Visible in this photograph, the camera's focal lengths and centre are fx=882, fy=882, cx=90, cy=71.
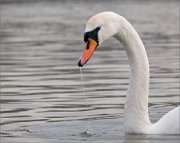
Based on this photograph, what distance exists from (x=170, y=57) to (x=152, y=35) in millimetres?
8529

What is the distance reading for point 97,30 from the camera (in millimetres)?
9336

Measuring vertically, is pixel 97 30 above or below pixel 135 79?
above

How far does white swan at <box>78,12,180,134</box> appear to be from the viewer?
940 cm

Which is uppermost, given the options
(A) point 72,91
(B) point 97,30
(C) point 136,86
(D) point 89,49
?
(B) point 97,30

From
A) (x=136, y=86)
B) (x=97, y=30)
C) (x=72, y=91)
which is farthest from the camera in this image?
(x=72, y=91)

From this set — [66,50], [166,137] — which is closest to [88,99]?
[166,137]

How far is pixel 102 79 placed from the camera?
15.9 meters

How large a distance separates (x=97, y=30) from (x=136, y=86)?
0.88 metres

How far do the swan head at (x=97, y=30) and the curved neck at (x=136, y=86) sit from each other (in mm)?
285

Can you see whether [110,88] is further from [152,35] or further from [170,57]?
[152,35]

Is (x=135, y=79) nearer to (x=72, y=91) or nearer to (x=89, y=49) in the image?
(x=89, y=49)

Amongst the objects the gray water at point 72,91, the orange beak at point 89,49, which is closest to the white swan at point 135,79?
the orange beak at point 89,49

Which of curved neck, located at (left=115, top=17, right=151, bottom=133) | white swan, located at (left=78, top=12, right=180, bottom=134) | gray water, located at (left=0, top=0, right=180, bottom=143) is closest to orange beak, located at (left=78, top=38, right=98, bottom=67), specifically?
white swan, located at (left=78, top=12, right=180, bottom=134)

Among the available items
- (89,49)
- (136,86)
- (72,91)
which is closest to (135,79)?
(136,86)
